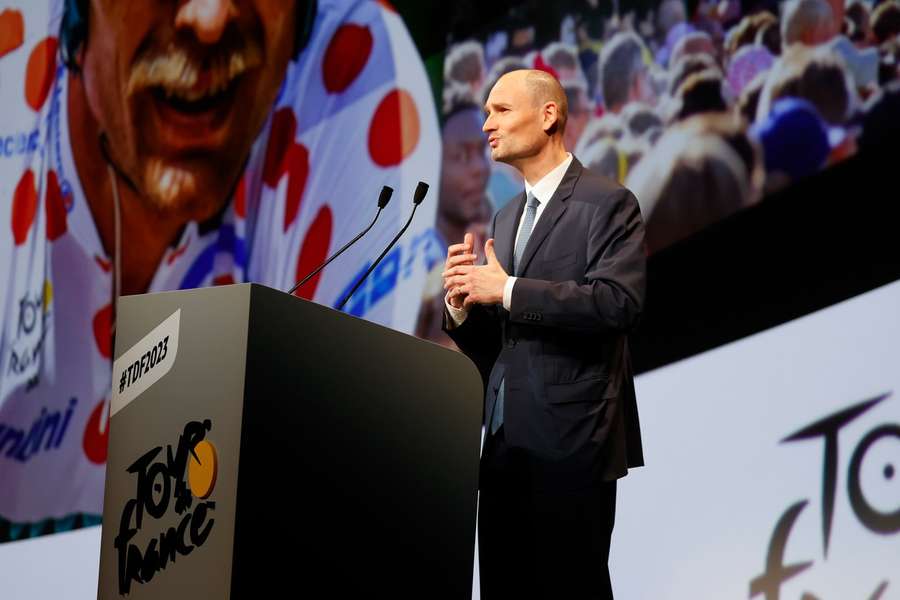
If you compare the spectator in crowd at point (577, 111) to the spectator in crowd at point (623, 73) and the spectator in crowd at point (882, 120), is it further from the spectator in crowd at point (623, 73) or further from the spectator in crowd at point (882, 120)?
the spectator in crowd at point (882, 120)

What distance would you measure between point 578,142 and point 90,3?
8.76 ft

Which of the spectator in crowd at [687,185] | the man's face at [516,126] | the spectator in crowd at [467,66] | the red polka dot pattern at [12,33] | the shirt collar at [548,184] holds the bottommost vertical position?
the shirt collar at [548,184]

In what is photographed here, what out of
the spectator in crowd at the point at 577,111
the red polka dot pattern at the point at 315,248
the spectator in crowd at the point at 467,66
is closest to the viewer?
the spectator in crowd at the point at 577,111

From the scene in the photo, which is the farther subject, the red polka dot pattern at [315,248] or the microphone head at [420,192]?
the red polka dot pattern at [315,248]

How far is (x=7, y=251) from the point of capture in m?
4.97

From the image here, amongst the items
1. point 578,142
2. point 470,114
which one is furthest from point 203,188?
point 578,142

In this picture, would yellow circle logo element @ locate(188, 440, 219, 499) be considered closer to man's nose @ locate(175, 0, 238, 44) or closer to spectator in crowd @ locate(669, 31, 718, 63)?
spectator in crowd @ locate(669, 31, 718, 63)

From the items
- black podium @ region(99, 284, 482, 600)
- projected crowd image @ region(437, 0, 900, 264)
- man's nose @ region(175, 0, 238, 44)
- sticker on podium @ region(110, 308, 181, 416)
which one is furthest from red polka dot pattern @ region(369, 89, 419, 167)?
sticker on podium @ region(110, 308, 181, 416)

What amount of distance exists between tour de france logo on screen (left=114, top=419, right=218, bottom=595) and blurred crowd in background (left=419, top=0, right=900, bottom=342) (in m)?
2.05

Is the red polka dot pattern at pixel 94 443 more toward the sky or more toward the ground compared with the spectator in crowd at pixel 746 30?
more toward the ground

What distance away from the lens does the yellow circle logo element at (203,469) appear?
1616mm

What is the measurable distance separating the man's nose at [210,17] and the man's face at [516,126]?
10.0 ft

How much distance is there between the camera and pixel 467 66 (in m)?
4.13

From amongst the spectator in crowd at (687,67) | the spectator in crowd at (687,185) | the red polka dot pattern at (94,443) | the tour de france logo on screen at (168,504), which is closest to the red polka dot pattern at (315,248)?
the red polka dot pattern at (94,443)
